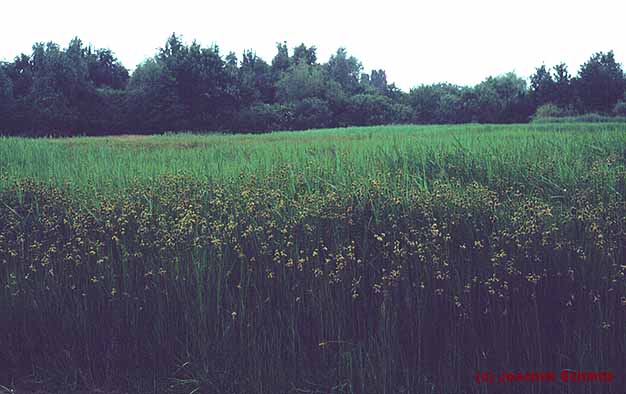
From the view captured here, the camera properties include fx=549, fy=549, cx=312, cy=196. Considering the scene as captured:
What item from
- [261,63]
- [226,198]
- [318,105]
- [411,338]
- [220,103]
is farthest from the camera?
[261,63]

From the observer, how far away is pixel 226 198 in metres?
4.87

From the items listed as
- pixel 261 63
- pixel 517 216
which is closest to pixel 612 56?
pixel 261 63

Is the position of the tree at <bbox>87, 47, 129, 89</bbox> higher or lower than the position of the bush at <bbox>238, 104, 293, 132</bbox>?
higher

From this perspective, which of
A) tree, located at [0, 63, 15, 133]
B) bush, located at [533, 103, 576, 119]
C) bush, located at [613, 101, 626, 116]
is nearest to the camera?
tree, located at [0, 63, 15, 133]

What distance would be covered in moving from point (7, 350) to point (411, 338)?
305cm

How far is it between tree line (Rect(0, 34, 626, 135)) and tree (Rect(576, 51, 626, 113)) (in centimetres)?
→ 6

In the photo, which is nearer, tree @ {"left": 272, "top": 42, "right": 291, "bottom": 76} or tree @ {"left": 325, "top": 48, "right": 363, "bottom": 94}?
tree @ {"left": 272, "top": 42, "right": 291, "bottom": 76}

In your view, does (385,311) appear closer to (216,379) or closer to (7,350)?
(216,379)

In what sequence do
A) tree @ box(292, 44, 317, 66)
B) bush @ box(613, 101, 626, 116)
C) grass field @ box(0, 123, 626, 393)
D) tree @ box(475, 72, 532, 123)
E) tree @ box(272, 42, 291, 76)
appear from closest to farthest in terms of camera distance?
1. grass field @ box(0, 123, 626, 393)
2. bush @ box(613, 101, 626, 116)
3. tree @ box(475, 72, 532, 123)
4. tree @ box(272, 42, 291, 76)
5. tree @ box(292, 44, 317, 66)

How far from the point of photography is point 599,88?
117 feet

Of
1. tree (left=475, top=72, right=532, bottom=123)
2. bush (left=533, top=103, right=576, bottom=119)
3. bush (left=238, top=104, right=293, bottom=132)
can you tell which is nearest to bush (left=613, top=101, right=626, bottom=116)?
bush (left=533, top=103, right=576, bottom=119)

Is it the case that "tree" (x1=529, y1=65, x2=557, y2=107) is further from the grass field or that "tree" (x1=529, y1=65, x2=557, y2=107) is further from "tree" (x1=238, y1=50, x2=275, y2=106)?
the grass field

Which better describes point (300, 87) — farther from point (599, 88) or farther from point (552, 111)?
point (599, 88)

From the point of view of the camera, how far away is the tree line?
29.5 metres
